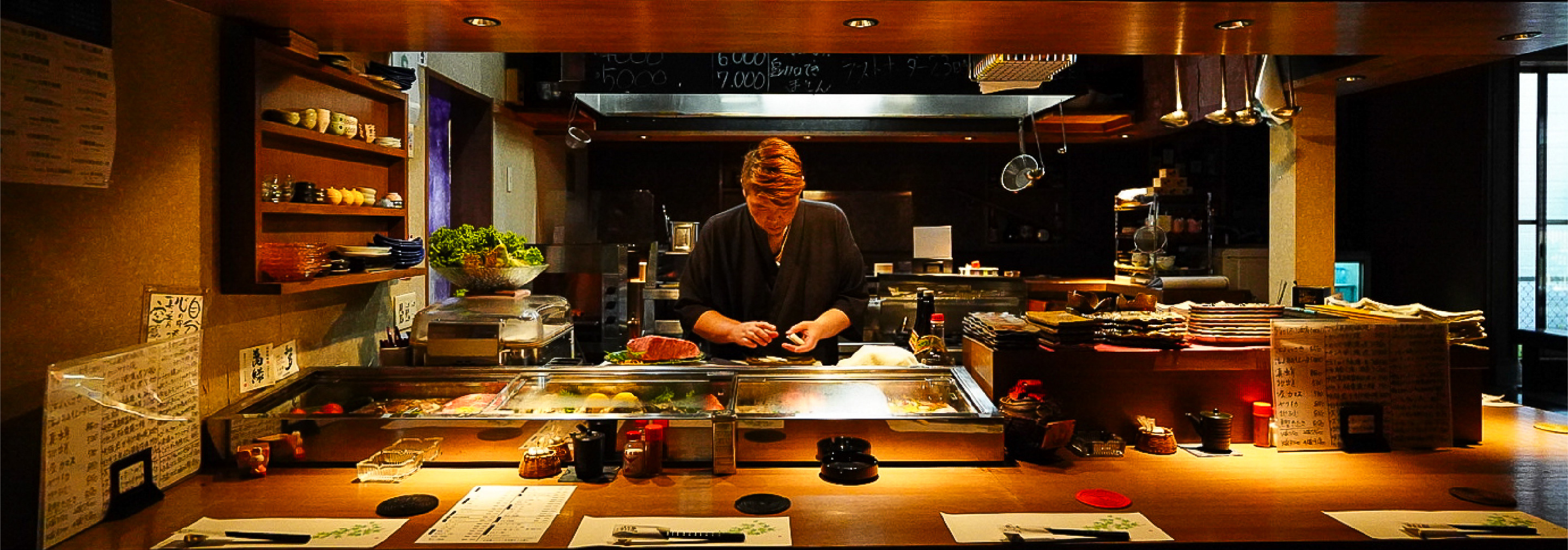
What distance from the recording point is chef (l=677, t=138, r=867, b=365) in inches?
128

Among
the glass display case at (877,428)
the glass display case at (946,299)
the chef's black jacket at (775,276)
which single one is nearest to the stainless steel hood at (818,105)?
the chef's black jacket at (775,276)

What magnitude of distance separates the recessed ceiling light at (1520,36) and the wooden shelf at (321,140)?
11.2ft

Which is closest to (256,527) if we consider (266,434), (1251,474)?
(266,434)

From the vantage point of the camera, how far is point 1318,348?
7.94 feet

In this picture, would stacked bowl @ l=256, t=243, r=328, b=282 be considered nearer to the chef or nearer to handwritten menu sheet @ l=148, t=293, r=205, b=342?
handwritten menu sheet @ l=148, t=293, r=205, b=342

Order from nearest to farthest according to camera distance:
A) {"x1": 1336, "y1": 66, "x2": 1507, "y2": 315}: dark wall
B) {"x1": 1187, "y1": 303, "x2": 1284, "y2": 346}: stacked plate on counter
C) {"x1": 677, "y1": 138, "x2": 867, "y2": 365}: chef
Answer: {"x1": 1187, "y1": 303, "x2": 1284, "y2": 346}: stacked plate on counter → {"x1": 677, "y1": 138, "x2": 867, "y2": 365}: chef → {"x1": 1336, "y1": 66, "x2": 1507, "y2": 315}: dark wall

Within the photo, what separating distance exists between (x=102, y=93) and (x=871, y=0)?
1729 millimetres

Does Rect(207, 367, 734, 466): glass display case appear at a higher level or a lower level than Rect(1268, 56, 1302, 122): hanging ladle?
lower

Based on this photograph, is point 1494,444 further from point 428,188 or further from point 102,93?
point 428,188

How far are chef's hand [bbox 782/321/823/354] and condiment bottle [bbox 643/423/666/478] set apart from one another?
0.84m

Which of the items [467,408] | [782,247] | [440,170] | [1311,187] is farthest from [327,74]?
[1311,187]

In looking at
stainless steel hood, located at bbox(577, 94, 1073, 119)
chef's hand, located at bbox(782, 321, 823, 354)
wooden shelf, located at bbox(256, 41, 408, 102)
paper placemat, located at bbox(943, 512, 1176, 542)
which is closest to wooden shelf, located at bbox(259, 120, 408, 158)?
wooden shelf, located at bbox(256, 41, 408, 102)

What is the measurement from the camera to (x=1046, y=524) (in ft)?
5.85

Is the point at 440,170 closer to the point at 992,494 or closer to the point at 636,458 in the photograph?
the point at 636,458
